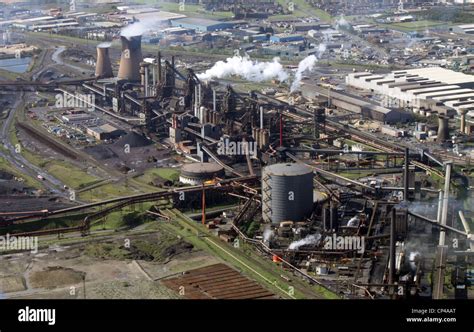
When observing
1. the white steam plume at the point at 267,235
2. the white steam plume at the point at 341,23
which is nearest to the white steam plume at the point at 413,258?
the white steam plume at the point at 267,235

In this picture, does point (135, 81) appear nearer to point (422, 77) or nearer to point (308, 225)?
point (422, 77)

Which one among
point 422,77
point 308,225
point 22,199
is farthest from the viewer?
point 422,77

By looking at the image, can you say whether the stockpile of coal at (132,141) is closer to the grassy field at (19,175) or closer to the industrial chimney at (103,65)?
the grassy field at (19,175)

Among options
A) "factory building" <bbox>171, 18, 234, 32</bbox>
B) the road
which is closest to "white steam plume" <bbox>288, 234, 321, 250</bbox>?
the road

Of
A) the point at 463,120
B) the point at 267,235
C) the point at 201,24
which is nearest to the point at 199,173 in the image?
the point at 267,235

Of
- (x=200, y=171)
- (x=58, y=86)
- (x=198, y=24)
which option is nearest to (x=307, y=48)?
(x=198, y=24)

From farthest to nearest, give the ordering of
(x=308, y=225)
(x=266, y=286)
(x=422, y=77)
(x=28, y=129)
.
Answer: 1. (x=422, y=77)
2. (x=28, y=129)
3. (x=308, y=225)
4. (x=266, y=286)

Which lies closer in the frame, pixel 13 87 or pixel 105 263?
pixel 105 263
